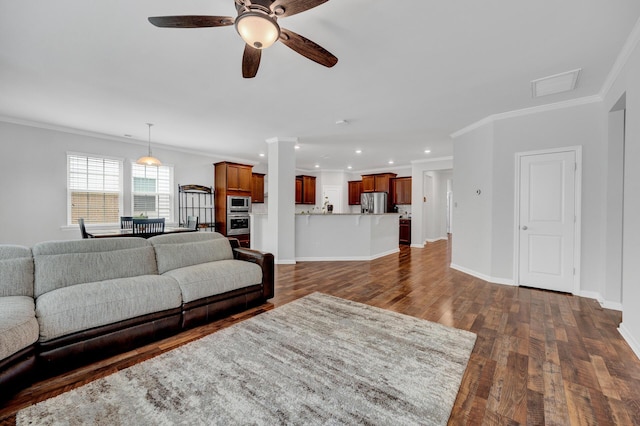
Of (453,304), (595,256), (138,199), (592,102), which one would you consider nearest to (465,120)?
(592,102)

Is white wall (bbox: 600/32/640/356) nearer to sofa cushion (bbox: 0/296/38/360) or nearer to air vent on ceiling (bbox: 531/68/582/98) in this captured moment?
air vent on ceiling (bbox: 531/68/582/98)

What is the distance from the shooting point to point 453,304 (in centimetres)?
334

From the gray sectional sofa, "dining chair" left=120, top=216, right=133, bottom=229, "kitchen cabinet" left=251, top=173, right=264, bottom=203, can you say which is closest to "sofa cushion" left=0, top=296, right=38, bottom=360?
the gray sectional sofa

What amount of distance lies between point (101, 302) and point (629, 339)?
174 inches

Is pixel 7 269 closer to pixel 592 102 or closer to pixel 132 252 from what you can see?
pixel 132 252

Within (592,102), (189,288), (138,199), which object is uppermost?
(592,102)

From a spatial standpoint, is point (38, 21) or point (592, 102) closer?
point (38, 21)

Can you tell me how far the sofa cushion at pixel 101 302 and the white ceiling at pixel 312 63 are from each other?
2.16m

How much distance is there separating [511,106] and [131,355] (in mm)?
5314

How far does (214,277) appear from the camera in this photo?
111 inches

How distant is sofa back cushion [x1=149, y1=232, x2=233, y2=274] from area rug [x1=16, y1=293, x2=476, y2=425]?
1.00 m

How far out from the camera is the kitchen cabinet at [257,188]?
834 centimetres

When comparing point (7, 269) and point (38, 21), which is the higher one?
point (38, 21)

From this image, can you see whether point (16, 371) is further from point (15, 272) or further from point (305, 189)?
point (305, 189)
